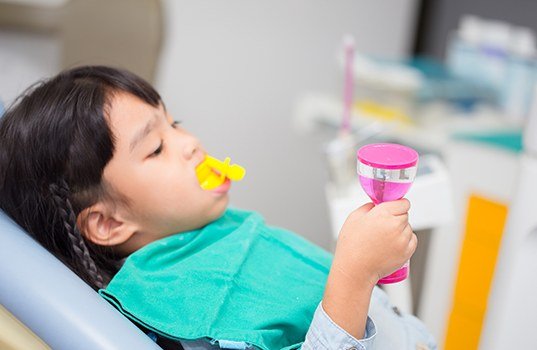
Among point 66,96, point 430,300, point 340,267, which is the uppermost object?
point 66,96

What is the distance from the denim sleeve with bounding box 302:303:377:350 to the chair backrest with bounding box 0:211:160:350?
0.55ft

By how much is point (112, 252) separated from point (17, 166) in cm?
18

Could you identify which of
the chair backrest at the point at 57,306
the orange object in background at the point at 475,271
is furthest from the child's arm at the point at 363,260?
the orange object in background at the point at 475,271

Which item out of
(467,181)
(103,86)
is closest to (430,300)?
(467,181)

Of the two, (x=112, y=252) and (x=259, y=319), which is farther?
(x=112, y=252)

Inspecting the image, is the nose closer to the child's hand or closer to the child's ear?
the child's ear

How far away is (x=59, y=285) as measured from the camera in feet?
2.38

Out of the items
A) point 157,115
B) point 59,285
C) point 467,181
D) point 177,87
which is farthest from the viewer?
point 177,87

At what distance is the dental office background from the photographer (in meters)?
1.64

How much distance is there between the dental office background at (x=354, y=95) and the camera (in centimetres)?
164

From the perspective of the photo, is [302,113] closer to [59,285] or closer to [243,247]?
[243,247]

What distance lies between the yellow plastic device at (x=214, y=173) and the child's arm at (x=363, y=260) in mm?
231

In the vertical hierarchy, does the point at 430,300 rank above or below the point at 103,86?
below

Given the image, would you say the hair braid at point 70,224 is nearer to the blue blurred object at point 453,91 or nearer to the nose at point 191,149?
the nose at point 191,149
